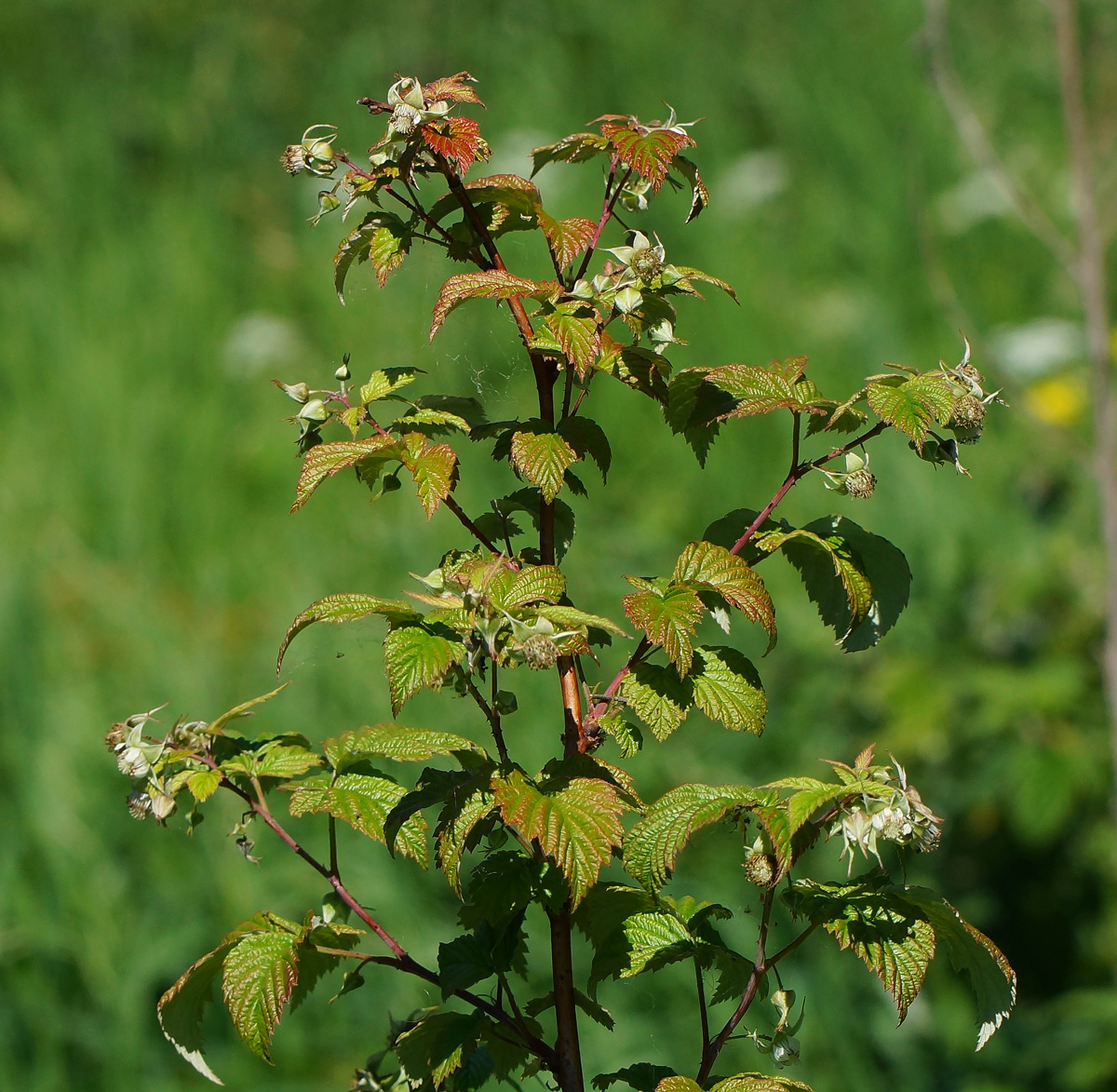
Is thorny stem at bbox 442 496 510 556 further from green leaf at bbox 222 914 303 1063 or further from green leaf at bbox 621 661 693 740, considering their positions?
green leaf at bbox 222 914 303 1063

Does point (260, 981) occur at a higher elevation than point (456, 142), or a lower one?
lower

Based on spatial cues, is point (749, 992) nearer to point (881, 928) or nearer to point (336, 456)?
point (881, 928)

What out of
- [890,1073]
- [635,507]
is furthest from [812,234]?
[890,1073]

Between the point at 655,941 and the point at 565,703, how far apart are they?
0.17 metres

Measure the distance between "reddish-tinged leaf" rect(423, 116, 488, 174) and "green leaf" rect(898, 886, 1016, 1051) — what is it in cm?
53

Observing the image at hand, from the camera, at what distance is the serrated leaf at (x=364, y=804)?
81cm

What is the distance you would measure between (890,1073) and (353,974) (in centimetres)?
155

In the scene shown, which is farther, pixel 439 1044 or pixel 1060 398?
pixel 1060 398

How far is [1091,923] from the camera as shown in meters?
2.33

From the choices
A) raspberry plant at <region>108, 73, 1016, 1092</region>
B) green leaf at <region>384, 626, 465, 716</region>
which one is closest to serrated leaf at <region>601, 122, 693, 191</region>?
raspberry plant at <region>108, 73, 1016, 1092</region>

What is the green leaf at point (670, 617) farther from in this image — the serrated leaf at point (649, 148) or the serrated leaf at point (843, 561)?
the serrated leaf at point (649, 148)

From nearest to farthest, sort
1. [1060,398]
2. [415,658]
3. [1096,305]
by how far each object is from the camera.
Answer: [415,658] → [1096,305] → [1060,398]

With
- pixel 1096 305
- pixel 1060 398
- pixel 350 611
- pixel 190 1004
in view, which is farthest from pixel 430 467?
pixel 1060 398

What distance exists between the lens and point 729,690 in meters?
0.81
